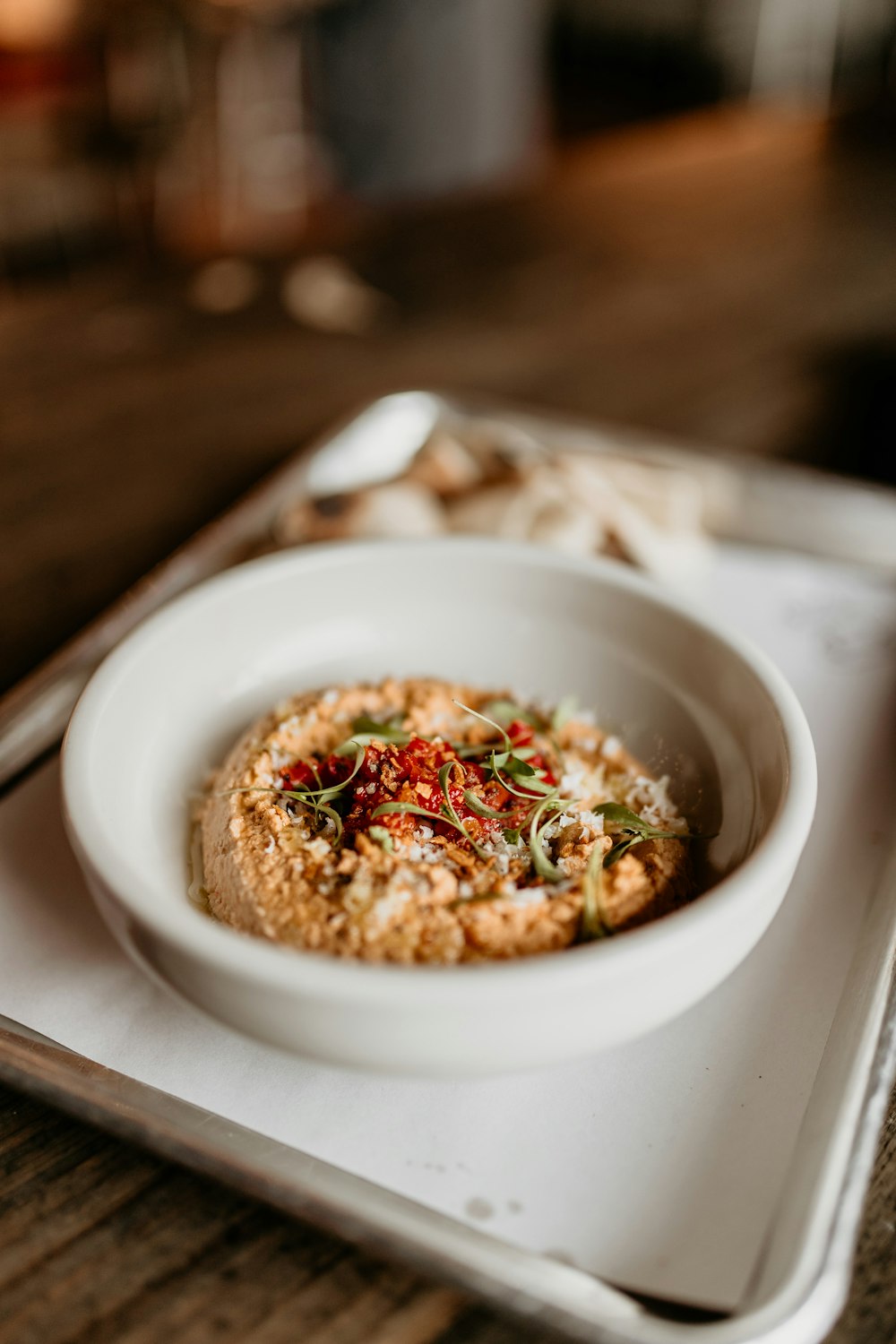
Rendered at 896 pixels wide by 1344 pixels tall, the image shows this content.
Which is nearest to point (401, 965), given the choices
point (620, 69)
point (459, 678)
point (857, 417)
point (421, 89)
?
point (459, 678)

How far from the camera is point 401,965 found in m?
0.53

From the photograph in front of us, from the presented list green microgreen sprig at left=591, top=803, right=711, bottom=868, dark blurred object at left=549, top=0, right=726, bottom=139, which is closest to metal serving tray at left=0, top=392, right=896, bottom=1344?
green microgreen sprig at left=591, top=803, right=711, bottom=868

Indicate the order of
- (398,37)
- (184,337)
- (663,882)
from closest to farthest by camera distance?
(663,882) → (184,337) → (398,37)

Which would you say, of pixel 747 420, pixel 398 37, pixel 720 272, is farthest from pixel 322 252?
pixel 398 37

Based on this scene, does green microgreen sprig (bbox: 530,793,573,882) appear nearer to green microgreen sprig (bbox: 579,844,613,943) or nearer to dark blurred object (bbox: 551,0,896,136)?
green microgreen sprig (bbox: 579,844,613,943)

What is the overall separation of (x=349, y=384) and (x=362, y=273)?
0.42 meters

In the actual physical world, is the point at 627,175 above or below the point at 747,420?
above

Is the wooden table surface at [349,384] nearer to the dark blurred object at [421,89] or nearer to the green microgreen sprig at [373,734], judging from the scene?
the green microgreen sprig at [373,734]

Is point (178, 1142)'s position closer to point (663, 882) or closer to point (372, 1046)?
point (372, 1046)

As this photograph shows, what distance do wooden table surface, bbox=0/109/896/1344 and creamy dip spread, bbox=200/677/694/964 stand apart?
15 centimetres

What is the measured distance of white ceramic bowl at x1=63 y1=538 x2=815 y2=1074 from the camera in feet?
1.59

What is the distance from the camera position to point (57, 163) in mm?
3385

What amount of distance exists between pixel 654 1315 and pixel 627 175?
2.26 metres

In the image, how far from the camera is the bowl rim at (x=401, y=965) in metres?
0.47
